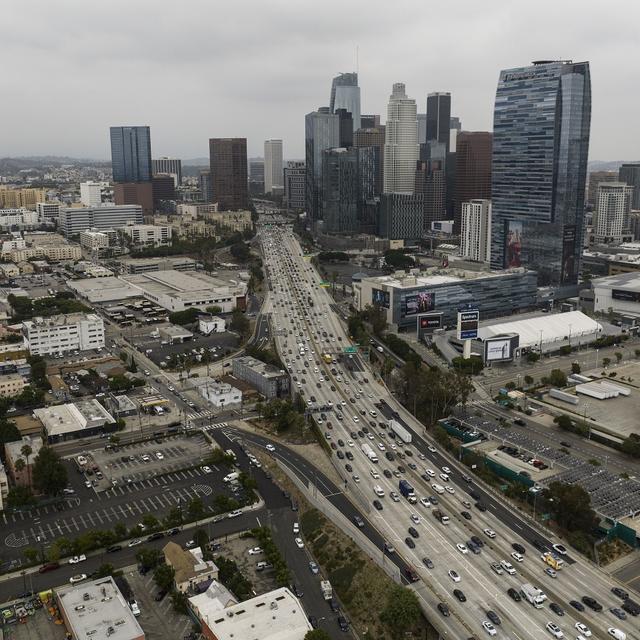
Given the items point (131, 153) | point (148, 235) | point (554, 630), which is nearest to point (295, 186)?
point (131, 153)

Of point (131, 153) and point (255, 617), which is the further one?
point (131, 153)

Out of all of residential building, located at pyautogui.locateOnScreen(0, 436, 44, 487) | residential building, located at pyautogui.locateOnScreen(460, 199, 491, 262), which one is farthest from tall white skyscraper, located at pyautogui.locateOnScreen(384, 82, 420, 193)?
residential building, located at pyautogui.locateOnScreen(0, 436, 44, 487)

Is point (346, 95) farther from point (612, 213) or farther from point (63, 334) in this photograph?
point (63, 334)

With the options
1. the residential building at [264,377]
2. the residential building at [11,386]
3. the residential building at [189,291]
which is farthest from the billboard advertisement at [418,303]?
the residential building at [11,386]

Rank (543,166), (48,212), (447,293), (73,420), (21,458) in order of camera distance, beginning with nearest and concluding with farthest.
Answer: (21,458), (73,420), (447,293), (543,166), (48,212)

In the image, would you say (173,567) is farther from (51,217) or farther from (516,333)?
(51,217)

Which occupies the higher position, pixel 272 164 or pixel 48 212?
pixel 272 164

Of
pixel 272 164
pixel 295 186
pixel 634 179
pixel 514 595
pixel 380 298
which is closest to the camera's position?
pixel 514 595
